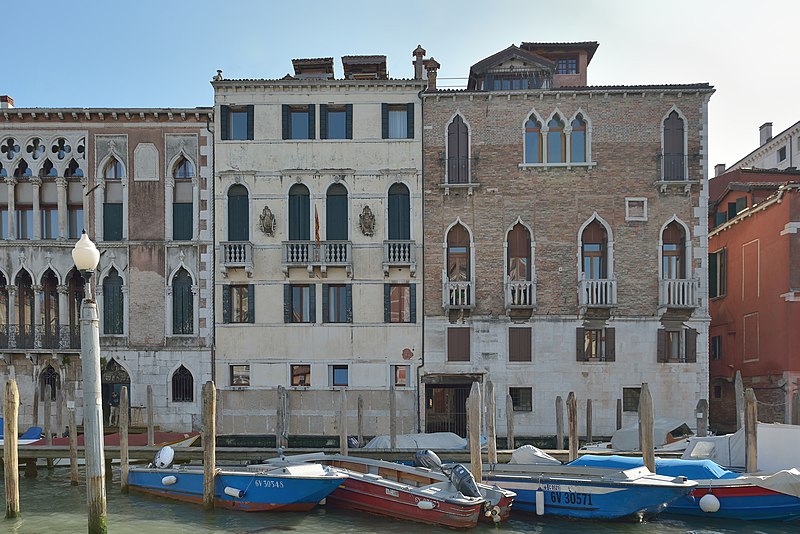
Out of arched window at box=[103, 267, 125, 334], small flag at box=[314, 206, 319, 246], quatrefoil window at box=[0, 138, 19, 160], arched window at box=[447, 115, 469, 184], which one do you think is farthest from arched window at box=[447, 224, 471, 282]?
quatrefoil window at box=[0, 138, 19, 160]

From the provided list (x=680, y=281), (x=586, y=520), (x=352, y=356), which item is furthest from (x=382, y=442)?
(x=680, y=281)

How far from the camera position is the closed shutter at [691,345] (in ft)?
64.2

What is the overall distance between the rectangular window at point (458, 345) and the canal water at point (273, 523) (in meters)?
7.16

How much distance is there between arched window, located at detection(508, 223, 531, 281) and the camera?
791 inches

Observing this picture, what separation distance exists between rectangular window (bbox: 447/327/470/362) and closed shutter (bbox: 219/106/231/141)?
824 centimetres

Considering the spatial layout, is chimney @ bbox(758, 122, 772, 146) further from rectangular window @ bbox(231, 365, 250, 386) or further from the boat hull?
the boat hull

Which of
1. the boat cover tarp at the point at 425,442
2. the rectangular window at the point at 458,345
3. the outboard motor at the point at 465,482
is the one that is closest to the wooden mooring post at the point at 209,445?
the boat cover tarp at the point at 425,442

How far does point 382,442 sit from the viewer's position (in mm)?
16625

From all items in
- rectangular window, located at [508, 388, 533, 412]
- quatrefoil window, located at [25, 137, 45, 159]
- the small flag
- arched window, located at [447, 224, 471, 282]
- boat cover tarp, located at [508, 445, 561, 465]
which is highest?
quatrefoil window, located at [25, 137, 45, 159]

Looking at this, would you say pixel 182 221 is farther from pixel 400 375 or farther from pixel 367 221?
pixel 400 375

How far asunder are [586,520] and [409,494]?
10.2ft

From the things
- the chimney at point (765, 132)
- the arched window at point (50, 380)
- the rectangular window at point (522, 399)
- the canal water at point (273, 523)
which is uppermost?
the chimney at point (765, 132)

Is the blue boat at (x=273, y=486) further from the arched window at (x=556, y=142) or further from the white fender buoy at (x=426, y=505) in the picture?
the arched window at (x=556, y=142)

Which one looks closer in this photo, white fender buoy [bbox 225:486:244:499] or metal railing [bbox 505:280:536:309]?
white fender buoy [bbox 225:486:244:499]
